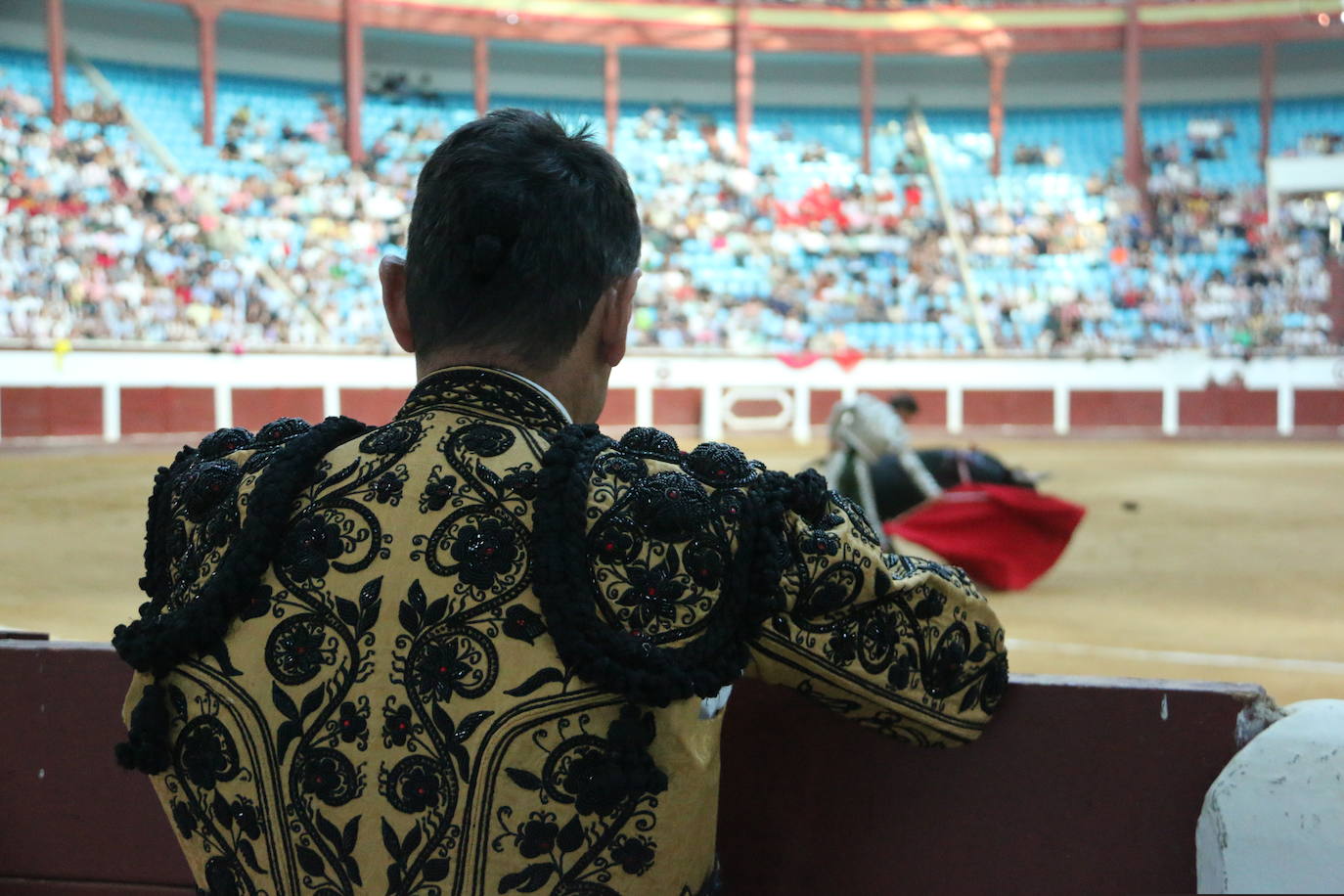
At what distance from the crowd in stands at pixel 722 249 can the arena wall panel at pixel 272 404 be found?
520 mm

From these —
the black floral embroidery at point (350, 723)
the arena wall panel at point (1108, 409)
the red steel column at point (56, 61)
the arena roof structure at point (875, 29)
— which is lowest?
the arena wall panel at point (1108, 409)

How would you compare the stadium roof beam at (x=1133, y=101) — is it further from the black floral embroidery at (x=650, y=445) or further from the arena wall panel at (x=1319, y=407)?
the black floral embroidery at (x=650, y=445)

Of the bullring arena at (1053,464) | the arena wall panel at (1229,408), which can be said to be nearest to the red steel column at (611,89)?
the bullring arena at (1053,464)

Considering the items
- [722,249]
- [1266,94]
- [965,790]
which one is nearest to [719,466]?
[965,790]

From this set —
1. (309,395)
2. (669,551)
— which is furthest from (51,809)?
(309,395)

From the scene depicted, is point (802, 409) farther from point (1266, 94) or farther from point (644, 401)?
point (1266, 94)

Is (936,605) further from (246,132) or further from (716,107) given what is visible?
(716,107)

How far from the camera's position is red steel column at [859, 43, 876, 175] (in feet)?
54.3

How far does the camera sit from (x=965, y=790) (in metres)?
0.97

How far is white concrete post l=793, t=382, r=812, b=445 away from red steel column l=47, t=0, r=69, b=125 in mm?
7633

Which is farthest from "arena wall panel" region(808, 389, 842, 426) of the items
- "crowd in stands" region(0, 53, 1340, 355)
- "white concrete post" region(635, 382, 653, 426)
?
"white concrete post" region(635, 382, 653, 426)

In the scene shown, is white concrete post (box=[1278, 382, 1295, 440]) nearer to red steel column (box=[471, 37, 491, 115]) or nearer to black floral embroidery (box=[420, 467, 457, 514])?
red steel column (box=[471, 37, 491, 115])

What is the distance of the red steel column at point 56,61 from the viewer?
1273 cm

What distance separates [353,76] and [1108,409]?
9079mm
